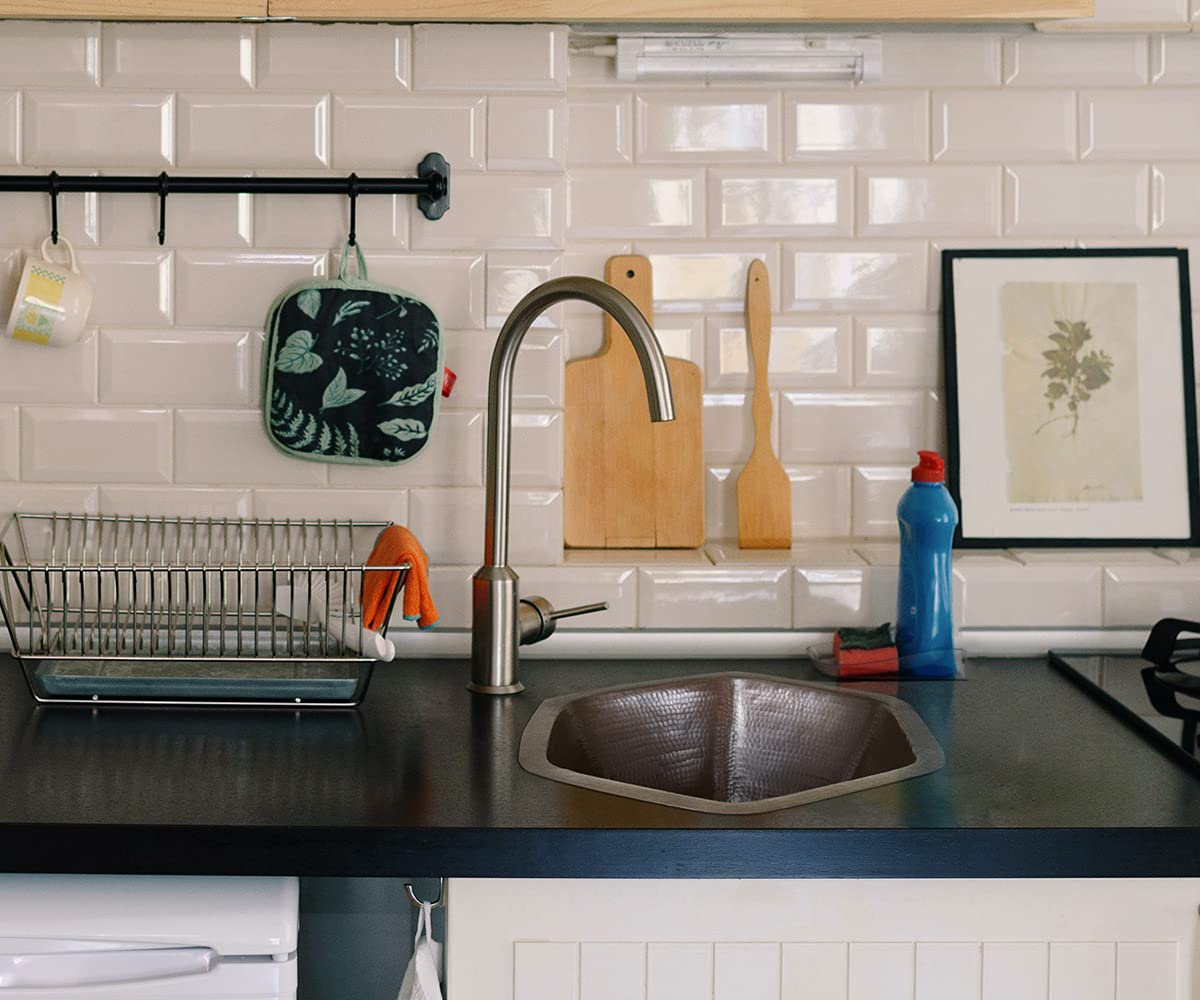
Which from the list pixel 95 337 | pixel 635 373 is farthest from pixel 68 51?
pixel 635 373

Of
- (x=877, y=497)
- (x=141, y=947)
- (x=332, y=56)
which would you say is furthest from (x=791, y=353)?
(x=141, y=947)

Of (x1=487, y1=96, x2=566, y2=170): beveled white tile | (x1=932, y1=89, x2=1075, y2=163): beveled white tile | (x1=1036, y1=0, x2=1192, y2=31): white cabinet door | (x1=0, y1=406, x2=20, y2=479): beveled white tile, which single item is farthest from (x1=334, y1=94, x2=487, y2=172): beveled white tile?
(x1=1036, y1=0, x2=1192, y2=31): white cabinet door

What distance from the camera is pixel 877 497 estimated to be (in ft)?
6.35

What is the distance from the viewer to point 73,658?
58.6 inches

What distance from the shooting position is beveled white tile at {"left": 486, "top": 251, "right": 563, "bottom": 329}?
1.76m

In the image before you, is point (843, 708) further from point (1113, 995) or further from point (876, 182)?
point (876, 182)

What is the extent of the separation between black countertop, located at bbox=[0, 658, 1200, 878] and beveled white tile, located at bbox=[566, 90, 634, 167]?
2.83 ft

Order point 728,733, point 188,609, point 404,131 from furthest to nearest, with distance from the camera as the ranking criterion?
point 404,131
point 728,733
point 188,609

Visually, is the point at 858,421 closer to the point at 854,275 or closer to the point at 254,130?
the point at 854,275

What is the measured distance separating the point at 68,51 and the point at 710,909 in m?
1.31

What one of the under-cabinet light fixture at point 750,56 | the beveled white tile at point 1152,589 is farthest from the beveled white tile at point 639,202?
the beveled white tile at point 1152,589

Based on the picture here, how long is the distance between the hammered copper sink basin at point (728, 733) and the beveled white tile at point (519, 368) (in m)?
0.41

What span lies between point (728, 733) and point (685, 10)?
0.89 meters

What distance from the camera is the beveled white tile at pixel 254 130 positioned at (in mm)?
1729
